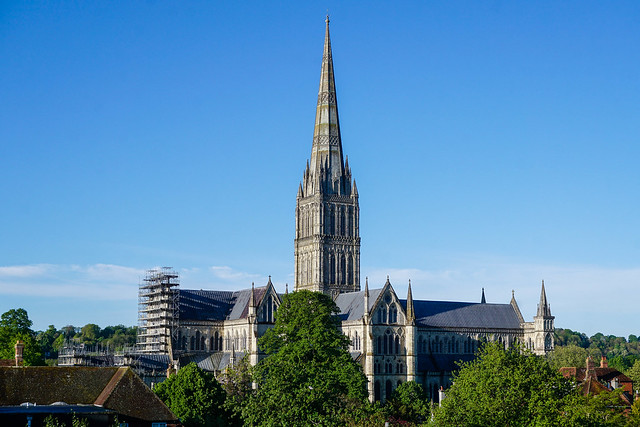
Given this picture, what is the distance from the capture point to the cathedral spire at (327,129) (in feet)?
479

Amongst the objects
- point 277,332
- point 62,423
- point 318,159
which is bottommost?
point 62,423

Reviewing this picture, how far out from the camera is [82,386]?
77125 millimetres

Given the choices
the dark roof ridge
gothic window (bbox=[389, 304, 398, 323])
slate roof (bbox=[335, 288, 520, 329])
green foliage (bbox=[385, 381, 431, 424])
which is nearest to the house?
green foliage (bbox=[385, 381, 431, 424])

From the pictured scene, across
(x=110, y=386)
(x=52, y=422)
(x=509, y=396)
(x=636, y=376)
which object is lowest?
(x=52, y=422)

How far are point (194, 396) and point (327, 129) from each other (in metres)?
66.4

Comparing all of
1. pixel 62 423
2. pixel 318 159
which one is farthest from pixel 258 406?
pixel 318 159

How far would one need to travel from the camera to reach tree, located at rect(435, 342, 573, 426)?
67.0 m

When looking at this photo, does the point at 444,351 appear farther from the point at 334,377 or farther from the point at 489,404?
the point at 489,404

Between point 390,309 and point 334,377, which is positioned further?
point 390,309

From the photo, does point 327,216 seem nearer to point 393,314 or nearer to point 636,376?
point 393,314

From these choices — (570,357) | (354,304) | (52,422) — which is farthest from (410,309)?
(52,422)

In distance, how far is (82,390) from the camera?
252 feet

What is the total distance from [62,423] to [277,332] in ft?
113

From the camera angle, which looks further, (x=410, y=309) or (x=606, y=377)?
(x=410, y=309)
